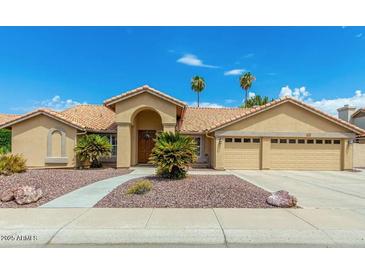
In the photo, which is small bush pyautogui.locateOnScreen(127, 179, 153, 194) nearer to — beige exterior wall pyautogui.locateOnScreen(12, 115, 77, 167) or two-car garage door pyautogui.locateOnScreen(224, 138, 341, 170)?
two-car garage door pyautogui.locateOnScreen(224, 138, 341, 170)

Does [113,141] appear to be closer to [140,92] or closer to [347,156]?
[140,92]

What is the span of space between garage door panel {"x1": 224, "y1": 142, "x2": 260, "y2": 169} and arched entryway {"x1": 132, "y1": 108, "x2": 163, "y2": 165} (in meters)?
5.27

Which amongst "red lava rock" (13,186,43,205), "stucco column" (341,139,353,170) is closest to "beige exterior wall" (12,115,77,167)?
"red lava rock" (13,186,43,205)

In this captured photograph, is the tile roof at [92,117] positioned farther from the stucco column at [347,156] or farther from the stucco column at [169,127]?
the stucco column at [347,156]

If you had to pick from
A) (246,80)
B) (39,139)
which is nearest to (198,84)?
(246,80)

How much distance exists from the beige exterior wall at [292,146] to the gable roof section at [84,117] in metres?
8.36

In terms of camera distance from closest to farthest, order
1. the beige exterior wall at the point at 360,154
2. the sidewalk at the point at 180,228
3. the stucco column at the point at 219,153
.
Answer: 1. the sidewalk at the point at 180,228
2. the stucco column at the point at 219,153
3. the beige exterior wall at the point at 360,154

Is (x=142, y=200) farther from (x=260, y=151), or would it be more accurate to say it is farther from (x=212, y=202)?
(x=260, y=151)

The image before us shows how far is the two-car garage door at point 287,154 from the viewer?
16.2 meters

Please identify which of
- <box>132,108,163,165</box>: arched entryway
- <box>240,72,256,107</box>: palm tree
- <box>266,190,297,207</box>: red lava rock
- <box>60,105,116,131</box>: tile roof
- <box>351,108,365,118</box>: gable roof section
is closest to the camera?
<box>266,190,297,207</box>: red lava rock

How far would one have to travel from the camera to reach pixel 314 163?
54.1 feet

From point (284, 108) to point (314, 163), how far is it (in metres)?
4.23

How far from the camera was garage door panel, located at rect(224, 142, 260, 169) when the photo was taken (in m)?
16.2

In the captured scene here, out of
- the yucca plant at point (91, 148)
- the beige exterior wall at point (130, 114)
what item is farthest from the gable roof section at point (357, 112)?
the yucca plant at point (91, 148)
